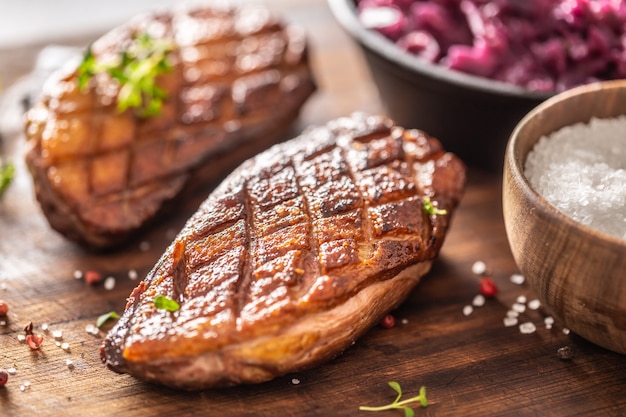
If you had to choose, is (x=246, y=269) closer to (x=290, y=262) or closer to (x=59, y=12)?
(x=290, y=262)

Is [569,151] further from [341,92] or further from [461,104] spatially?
[341,92]

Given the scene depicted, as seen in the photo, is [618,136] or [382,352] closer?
[382,352]

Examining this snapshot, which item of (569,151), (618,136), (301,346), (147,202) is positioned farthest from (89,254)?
(618,136)

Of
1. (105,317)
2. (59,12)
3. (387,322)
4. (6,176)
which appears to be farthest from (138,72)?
(59,12)

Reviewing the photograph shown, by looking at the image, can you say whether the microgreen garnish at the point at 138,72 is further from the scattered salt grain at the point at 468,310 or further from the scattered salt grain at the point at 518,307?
the scattered salt grain at the point at 518,307

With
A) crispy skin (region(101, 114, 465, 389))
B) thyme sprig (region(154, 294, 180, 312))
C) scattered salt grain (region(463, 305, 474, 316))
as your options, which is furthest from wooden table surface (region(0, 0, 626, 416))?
thyme sprig (region(154, 294, 180, 312))

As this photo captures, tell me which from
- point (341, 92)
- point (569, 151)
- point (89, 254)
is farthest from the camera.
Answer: point (341, 92)

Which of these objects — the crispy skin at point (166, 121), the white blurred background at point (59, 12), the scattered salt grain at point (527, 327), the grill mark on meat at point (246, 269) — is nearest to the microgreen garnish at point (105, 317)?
the crispy skin at point (166, 121)
